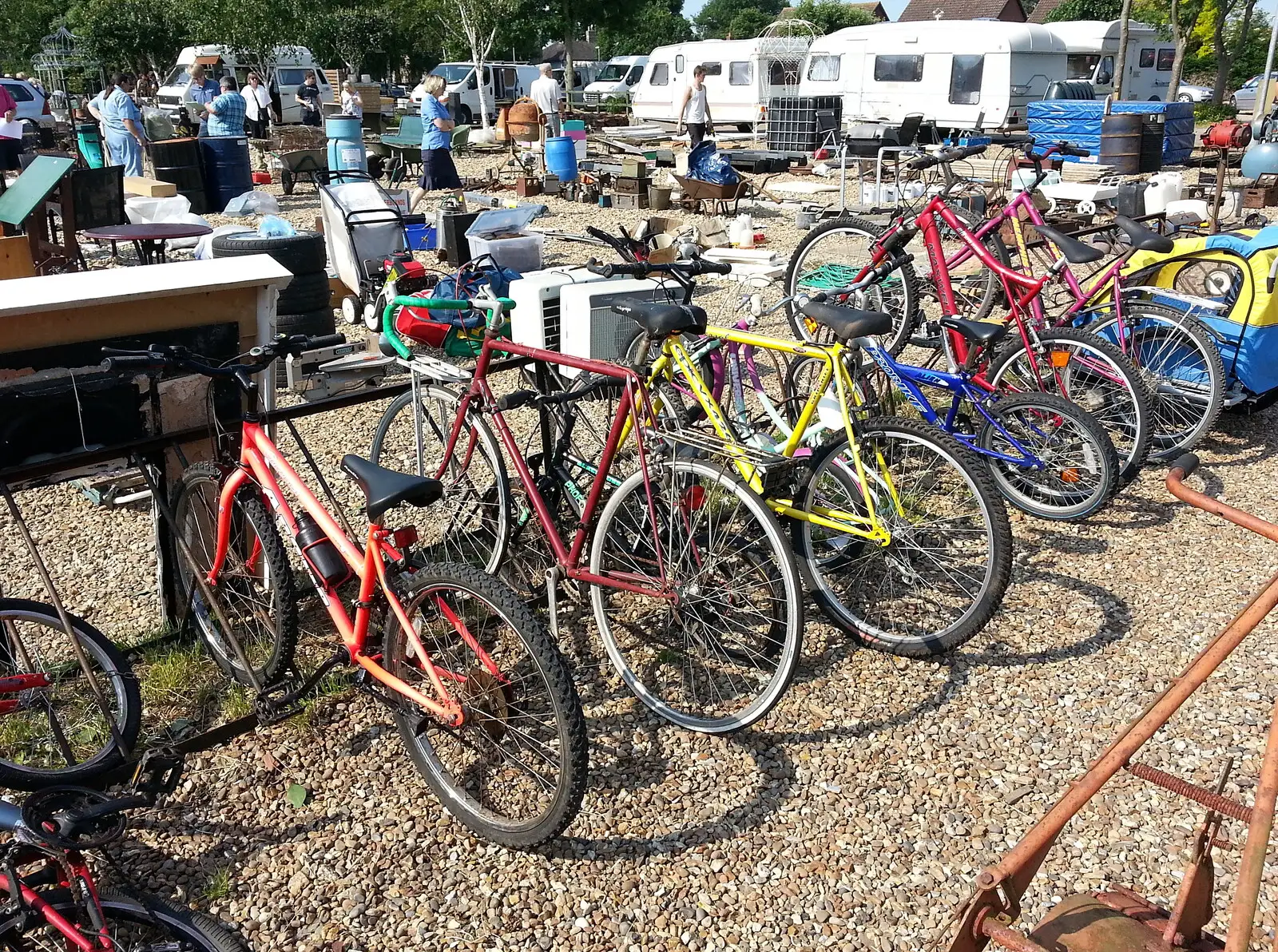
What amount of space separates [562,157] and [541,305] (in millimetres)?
11495

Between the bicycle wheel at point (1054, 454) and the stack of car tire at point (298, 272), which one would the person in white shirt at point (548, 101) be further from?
the bicycle wheel at point (1054, 454)

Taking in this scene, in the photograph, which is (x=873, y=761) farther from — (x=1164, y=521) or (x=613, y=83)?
(x=613, y=83)

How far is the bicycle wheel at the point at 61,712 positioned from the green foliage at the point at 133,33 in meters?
40.4

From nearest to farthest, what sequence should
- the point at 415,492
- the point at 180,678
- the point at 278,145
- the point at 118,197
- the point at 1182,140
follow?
the point at 415,492 → the point at 180,678 → the point at 118,197 → the point at 1182,140 → the point at 278,145

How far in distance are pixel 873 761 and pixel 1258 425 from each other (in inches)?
170

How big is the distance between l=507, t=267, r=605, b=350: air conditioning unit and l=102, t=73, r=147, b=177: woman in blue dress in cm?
1139

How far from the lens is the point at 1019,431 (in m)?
4.95

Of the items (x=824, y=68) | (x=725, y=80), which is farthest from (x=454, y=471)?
(x=725, y=80)

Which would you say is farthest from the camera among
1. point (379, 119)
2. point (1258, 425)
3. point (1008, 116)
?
point (379, 119)

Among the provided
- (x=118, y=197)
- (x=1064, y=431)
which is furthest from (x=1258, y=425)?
(x=118, y=197)

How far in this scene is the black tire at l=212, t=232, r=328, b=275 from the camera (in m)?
6.86

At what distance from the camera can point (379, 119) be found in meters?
23.2

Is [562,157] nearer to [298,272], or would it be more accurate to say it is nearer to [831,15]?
[298,272]

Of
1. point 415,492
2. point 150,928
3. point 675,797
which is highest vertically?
point 415,492
